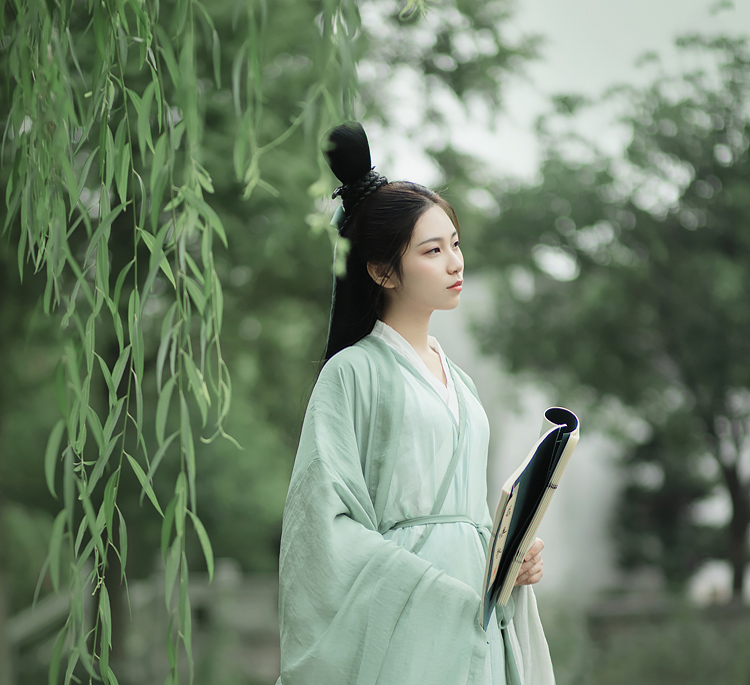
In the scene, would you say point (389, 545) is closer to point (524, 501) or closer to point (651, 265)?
point (524, 501)

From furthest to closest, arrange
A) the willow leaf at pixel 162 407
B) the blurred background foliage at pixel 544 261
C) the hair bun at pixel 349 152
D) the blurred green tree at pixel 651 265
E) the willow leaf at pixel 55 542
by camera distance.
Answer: the blurred green tree at pixel 651 265, the blurred background foliage at pixel 544 261, the hair bun at pixel 349 152, the willow leaf at pixel 162 407, the willow leaf at pixel 55 542

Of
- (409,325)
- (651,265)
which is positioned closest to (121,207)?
(409,325)

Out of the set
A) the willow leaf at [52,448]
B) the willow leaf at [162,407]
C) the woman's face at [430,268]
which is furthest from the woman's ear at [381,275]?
the willow leaf at [52,448]

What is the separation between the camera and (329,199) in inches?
64.4

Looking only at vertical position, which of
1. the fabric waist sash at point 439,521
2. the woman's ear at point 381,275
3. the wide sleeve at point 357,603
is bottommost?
the wide sleeve at point 357,603

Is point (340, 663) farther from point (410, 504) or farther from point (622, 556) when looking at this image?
point (622, 556)

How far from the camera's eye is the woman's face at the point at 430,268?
1.72 m

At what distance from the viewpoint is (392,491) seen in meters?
1.60

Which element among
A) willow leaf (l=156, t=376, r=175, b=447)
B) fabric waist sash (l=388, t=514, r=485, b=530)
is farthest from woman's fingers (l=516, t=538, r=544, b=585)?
willow leaf (l=156, t=376, r=175, b=447)

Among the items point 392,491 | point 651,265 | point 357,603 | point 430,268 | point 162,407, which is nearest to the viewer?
point 162,407

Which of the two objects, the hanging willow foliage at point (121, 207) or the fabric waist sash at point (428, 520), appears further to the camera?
the fabric waist sash at point (428, 520)

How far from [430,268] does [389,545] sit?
525mm

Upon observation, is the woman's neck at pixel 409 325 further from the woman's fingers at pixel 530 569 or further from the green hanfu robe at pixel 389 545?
the woman's fingers at pixel 530 569

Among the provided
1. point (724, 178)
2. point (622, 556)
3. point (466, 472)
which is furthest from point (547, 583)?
point (466, 472)
